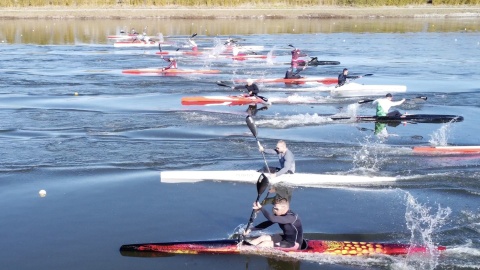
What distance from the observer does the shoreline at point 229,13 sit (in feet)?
268

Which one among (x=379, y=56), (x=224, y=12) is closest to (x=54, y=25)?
(x=224, y=12)

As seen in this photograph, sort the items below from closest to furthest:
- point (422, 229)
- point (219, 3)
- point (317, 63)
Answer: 1. point (422, 229)
2. point (317, 63)
3. point (219, 3)

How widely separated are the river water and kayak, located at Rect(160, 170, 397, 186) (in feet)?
0.74

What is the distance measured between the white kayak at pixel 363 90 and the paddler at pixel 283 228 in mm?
19224

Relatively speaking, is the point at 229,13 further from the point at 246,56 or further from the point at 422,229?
the point at 422,229

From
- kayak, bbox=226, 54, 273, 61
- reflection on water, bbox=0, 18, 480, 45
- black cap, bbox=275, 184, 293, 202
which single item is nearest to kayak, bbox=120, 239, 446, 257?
black cap, bbox=275, 184, 293, 202

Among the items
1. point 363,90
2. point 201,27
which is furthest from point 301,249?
point 201,27

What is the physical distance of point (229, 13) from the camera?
83.1 metres

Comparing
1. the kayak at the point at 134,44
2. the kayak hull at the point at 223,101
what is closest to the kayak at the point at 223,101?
the kayak hull at the point at 223,101

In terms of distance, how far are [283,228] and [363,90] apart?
20.2 m

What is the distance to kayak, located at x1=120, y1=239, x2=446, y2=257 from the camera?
37.5 ft

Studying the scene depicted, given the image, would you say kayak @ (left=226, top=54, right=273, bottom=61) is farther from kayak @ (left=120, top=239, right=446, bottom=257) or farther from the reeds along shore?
the reeds along shore

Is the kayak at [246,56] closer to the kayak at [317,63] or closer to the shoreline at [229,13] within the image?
the kayak at [317,63]

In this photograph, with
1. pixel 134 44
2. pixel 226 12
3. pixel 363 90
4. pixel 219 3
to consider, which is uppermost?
pixel 219 3
